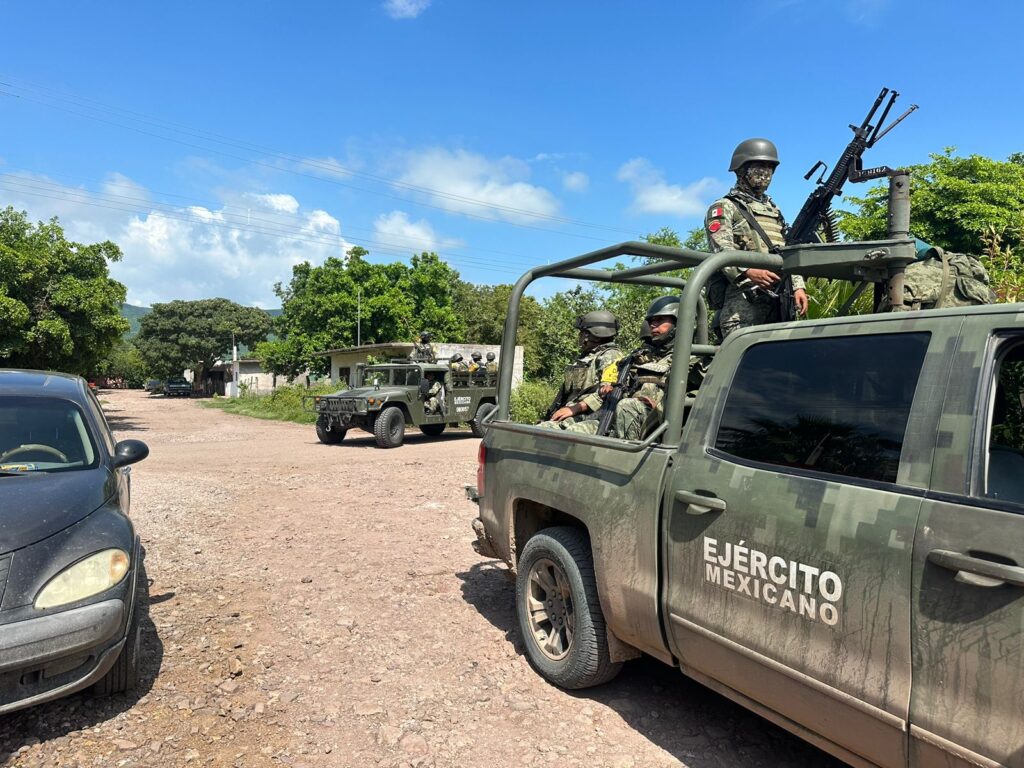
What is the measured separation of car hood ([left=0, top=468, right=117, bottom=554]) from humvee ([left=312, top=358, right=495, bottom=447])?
10.2 metres

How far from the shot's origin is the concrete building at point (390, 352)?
1078 inches

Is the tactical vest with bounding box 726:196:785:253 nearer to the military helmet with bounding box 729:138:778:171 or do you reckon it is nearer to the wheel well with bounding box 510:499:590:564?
the military helmet with bounding box 729:138:778:171

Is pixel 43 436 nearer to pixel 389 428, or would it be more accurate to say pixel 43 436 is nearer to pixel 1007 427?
pixel 1007 427

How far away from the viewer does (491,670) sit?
135 inches

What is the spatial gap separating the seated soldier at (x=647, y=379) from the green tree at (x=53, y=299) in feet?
56.3

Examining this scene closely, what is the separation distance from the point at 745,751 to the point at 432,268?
35379 mm

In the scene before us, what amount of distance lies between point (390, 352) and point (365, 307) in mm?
5121

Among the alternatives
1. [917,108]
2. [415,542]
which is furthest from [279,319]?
[917,108]

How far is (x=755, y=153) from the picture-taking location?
4180mm

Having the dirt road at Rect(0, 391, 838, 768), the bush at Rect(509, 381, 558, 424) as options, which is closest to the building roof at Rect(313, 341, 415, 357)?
the bush at Rect(509, 381, 558, 424)

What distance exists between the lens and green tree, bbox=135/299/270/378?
55.1 meters

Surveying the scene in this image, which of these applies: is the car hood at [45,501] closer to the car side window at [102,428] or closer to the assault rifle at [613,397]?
the car side window at [102,428]

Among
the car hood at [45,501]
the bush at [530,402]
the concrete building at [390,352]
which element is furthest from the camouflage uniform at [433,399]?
the car hood at [45,501]

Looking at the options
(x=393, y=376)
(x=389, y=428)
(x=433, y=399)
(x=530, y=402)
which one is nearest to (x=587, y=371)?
(x=389, y=428)
